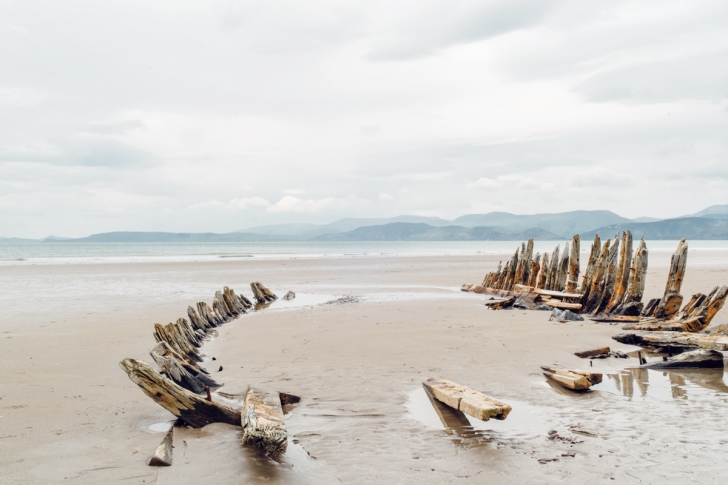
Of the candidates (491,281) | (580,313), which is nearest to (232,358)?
(580,313)

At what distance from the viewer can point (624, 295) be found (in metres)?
12.6

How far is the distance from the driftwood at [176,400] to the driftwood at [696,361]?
20.0 ft

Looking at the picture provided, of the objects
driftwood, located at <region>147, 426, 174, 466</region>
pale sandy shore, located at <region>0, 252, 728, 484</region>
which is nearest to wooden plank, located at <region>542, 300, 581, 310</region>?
pale sandy shore, located at <region>0, 252, 728, 484</region>

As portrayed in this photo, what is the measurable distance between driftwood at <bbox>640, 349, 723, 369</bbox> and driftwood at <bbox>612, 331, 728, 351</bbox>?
1.90 feet

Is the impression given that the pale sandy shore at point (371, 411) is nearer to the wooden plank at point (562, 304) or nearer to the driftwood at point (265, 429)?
the driftwood at point (265, 429)

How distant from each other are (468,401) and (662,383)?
3245mm

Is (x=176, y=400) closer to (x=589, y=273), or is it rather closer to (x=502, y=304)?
(x=502, y=304)

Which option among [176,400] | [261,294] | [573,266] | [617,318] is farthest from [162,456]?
[573,266]

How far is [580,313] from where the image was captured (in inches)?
524

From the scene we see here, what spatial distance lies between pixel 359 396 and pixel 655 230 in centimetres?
22335

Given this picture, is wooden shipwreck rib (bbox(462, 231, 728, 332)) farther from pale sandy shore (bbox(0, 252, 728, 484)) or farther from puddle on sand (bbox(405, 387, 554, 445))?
puddle on sand (bbox(405, 387, 554, 445))

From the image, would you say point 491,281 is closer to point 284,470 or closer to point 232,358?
point 232,358

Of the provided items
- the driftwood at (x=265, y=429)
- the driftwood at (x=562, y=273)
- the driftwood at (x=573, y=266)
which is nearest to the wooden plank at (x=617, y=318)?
the driftwood at (x=573, y=266)

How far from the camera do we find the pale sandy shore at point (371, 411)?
13.0 feet
